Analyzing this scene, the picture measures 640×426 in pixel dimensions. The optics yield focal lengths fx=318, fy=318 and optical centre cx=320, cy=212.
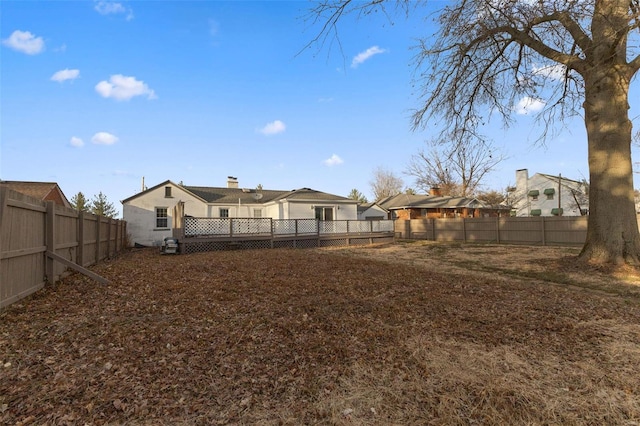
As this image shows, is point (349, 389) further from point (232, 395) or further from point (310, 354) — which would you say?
point (232, 395)

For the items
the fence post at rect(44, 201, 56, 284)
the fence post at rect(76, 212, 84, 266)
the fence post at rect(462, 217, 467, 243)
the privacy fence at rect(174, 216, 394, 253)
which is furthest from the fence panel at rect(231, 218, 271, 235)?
the fence post at rect(462, 217, 467, 243)

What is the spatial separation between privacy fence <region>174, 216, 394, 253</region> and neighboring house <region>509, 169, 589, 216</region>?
19972mm

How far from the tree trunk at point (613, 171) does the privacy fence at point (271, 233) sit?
449 inches

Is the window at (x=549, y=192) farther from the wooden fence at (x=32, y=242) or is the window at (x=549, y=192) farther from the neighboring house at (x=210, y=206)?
the wooden fence at (x=32, y=242)

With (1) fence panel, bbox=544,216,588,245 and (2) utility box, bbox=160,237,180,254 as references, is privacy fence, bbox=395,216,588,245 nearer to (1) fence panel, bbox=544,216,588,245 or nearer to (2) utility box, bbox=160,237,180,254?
(1) fence panel, bbox=544,216,588,245

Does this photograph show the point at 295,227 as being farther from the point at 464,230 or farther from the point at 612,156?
the point at 612,156

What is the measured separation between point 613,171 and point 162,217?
68.2 feet

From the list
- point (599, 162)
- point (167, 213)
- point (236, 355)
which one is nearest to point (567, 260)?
point (599, 162)

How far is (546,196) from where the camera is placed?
31766mm

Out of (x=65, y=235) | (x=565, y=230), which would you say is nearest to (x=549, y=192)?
(x=565, y=230)

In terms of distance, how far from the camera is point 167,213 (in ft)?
64.8

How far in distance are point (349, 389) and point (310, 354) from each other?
2.16 ft

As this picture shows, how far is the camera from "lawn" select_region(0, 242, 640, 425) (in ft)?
7.04

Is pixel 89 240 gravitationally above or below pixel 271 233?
above
